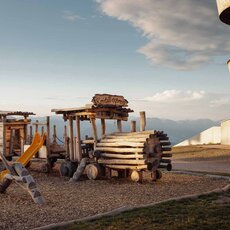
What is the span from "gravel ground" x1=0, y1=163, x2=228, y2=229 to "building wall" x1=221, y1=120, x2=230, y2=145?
1909 centimetres

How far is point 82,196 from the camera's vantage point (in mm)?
12070

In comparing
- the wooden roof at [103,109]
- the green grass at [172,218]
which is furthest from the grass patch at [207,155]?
the green grass at [172,218]

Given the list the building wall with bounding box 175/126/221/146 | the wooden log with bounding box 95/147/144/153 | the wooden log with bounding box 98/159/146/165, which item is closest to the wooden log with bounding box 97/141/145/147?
the wooden log with bounding box 95/147/144/153

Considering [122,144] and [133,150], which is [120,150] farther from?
[133,150]

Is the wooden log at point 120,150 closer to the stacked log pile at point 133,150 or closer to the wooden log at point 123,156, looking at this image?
the stacked log pile at point 133,150

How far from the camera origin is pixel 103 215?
876cm

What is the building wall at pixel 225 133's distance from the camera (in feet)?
115

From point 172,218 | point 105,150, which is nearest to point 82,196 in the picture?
point 105,150

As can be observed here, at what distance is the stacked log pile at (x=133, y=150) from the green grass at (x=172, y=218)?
4764 mm

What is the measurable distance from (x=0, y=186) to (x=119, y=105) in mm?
6441

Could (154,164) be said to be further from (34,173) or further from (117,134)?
(34,173)

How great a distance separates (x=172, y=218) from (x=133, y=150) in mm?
6568

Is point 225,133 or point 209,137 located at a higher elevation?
point 225,133

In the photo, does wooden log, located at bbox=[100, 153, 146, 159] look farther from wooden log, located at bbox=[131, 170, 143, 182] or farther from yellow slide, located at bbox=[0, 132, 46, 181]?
yellow slide, located at bbox=[0, 132, 46, 181]
